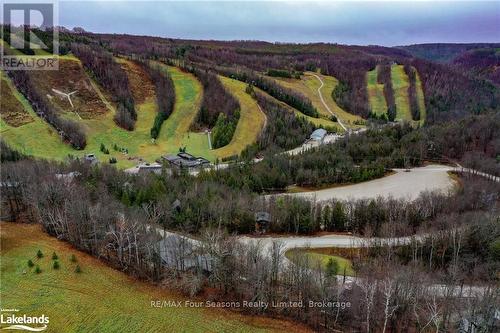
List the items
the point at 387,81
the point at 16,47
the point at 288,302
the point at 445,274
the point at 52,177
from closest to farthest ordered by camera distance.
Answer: the point at 288,302, the point at 445,274, the point at 52,177, the point at 16,47, the point at 387,81

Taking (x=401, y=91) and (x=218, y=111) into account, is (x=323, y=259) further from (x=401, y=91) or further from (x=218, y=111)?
(x=401, y=91)

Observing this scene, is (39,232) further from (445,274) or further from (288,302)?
(445,274)

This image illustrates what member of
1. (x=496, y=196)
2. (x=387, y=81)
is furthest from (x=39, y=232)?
(x=387, y=81)

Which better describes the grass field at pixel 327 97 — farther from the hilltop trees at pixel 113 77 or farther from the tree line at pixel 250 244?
the tree line at pixel 250 244

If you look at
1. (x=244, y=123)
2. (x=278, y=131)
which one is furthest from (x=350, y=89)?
(x=244, y=123)

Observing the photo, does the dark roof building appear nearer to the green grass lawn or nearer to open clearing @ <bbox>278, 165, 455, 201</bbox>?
open clearing @ <bbox>278, 165, 455, 201</bbox>

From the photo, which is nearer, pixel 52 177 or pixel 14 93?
pixel 52 177

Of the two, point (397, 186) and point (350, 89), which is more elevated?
point (350, 89)

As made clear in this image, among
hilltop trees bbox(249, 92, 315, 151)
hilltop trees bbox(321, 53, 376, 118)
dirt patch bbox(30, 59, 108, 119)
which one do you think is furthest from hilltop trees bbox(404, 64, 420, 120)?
dirt patch bbox(30, 59, 108, 119)
